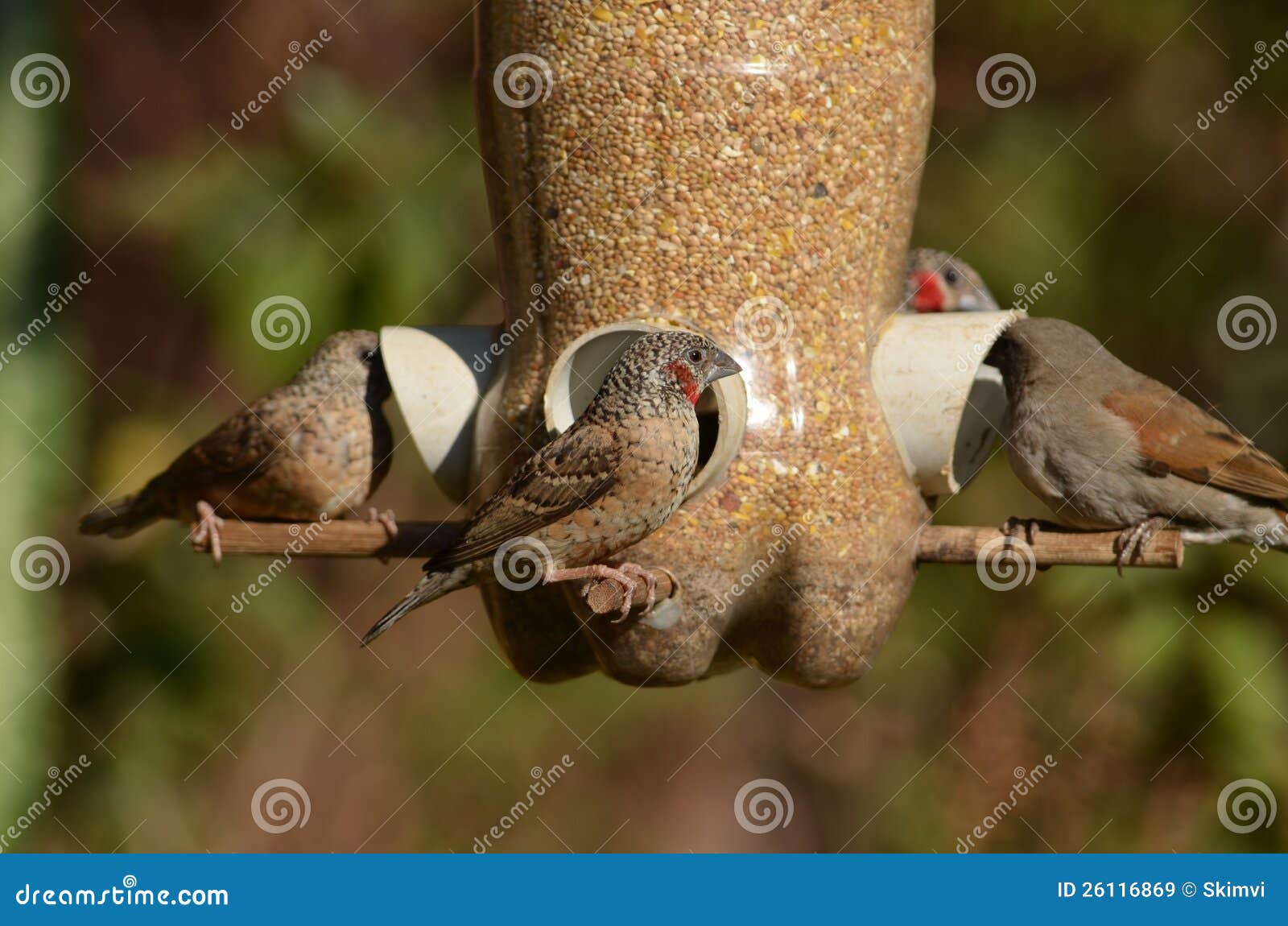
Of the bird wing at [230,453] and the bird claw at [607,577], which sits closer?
the bird claw at [607,577]

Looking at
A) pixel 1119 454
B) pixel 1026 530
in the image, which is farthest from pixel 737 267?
pixel 1119 454

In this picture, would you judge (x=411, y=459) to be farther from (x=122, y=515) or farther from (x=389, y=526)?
(x=389, y=526)

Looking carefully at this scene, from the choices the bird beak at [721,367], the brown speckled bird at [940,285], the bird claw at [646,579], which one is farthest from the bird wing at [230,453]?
the brown speckled bird at [940,285]

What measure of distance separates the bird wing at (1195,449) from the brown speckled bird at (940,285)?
3.71 ft

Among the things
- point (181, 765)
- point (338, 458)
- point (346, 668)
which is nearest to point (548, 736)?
point (346, 668)

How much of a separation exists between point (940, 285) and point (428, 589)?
2730 millimetres

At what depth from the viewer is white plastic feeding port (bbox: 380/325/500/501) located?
4.83 m

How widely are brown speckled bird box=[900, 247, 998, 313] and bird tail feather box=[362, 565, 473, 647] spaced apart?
2384mm

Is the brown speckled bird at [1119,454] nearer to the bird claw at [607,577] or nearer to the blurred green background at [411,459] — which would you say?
the bird claw at [607,577]

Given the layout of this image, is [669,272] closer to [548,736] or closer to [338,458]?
[338,458]

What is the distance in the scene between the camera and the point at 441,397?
4.84 meters

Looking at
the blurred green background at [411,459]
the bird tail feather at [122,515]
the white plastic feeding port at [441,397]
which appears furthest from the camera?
the blurred green background at [411,459]

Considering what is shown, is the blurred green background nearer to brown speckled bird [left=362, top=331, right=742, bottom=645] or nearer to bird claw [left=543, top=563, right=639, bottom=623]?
brown speckled bird [left=362, top=331, right=742, bottom=645]

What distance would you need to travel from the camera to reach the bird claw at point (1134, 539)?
4512 mm
